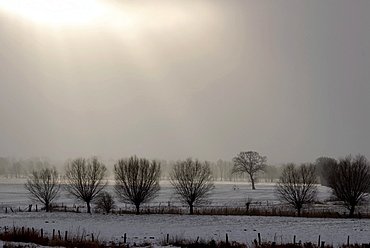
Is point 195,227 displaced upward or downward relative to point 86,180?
downward

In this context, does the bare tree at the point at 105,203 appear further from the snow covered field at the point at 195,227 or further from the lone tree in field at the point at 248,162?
the lone tree in field at the point at 248,162

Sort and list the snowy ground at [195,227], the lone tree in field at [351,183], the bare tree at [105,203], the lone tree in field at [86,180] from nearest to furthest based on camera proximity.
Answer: the snowy ground at [195,227]
the lone tree in field at [351,183]
the bare tree at [105,203]
the lone tree in field at [86,180]

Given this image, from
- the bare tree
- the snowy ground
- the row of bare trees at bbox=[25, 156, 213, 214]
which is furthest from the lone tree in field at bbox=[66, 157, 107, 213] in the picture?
the snowy ground

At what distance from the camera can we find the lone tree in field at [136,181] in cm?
6119

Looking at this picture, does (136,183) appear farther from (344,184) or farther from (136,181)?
(344,184)

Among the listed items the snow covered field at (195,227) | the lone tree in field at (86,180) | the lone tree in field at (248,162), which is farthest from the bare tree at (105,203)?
the lone tree in field at (248,162)

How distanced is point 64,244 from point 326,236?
22.0m

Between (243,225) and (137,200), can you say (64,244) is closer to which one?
(243,225)

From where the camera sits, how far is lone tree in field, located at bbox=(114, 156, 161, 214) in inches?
2409

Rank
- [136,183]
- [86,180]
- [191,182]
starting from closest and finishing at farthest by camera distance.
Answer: [136,183]
[191,182]
[86,180]

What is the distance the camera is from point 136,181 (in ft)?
204

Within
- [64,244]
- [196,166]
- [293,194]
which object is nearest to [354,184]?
[293,194]

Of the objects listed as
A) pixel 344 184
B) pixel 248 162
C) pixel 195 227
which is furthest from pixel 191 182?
pixel 248 162

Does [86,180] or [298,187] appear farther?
[86,180]
